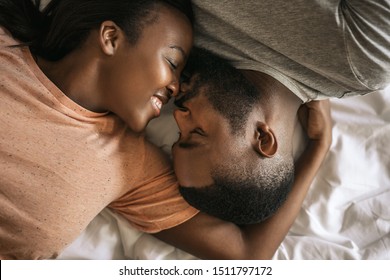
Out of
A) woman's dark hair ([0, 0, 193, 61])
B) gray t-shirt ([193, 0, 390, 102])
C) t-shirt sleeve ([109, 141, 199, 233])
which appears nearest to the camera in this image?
gray t-shirt ([193, 0, 390, 102])

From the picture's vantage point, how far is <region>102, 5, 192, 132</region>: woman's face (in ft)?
3.17

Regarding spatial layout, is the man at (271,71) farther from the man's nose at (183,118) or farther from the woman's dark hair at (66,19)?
the woman's dark hair at (66,19)

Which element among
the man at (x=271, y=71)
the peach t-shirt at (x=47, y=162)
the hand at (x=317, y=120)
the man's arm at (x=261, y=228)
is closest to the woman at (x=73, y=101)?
the peach t-shirt at (x=47, y=162)

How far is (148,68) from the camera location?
96 cm

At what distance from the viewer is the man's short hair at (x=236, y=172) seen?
98cm

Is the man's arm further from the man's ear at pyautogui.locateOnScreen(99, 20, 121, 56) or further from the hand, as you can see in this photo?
the man's ear at pyautogui.locateOnScreen(99, 20, 121, 56)

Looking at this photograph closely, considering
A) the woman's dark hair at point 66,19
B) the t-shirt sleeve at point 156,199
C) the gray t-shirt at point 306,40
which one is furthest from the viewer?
the t-shirt sleeve at point 156,199

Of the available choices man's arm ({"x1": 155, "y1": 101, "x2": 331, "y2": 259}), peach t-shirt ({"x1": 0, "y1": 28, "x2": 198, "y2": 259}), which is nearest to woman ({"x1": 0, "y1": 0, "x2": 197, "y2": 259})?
peach t-shirt ({"x1": 0, "y1": 28, "x2": 198, "y2": 259})

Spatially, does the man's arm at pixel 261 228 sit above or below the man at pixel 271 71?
below

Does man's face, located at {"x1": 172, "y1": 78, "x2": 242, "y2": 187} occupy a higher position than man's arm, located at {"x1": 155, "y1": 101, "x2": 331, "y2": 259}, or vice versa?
man's face, located at {"x1": 172, "y1": 78, "x2": 242, "y2": 187}

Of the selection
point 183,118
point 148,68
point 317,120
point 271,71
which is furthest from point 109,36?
point 317,120

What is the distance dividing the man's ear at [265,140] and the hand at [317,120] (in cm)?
22

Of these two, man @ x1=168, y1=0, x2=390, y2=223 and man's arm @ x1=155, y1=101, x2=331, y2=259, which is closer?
man @ x1=168, y1=0, x2=390, y2=223

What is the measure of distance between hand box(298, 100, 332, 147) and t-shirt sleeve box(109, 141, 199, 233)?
1.25ft
